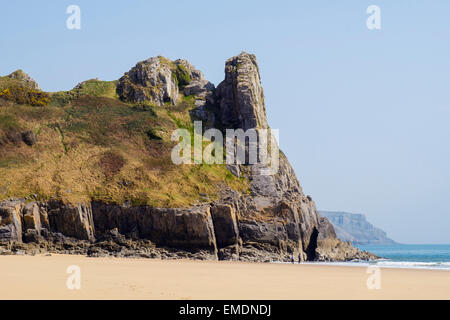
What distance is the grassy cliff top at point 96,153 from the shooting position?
59.0 metres

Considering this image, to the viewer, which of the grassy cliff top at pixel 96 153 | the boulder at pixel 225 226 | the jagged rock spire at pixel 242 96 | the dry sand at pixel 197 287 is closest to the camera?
the dry sand at pixel 197 287

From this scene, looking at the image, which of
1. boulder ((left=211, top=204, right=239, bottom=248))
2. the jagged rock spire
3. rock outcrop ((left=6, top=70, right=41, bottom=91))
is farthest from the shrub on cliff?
boulder ((left=211, top=204, right=239, bottom=248))

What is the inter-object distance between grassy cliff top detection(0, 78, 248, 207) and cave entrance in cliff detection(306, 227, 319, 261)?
919 cm

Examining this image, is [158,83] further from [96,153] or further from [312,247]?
[312,247]

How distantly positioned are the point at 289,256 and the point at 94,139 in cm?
2845

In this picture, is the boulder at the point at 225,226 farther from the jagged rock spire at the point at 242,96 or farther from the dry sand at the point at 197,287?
the dry sand at the point at 197,287

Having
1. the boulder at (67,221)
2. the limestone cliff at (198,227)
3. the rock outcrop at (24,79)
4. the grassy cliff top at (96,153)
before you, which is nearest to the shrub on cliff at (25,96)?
the grassy cliff top at (96,153)

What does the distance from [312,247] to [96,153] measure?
26926 mm

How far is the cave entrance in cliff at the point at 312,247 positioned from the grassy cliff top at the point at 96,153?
30.1 feet

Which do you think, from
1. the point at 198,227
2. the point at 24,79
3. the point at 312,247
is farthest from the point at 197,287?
the point at 24,79

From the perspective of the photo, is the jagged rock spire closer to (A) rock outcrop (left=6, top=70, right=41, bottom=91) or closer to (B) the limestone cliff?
(B) the limestone cliff

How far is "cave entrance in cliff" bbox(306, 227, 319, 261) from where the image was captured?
63.5 metres

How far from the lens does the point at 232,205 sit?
6016cm
